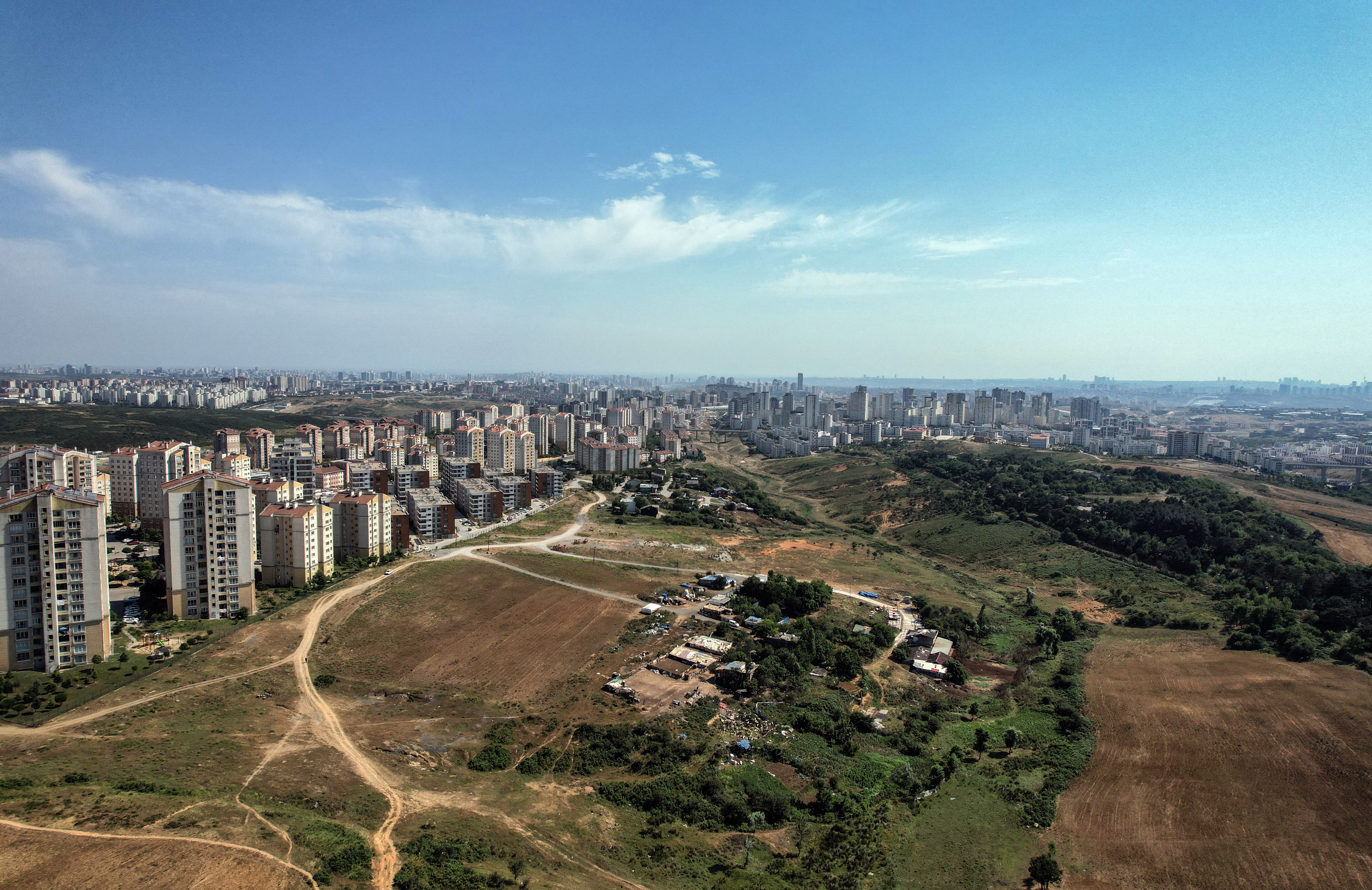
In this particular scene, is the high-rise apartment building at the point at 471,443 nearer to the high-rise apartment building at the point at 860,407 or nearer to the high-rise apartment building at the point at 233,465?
the high-rise apartment building at the point at 233,465

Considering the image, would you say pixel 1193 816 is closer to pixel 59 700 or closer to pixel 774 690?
pixel 774 690

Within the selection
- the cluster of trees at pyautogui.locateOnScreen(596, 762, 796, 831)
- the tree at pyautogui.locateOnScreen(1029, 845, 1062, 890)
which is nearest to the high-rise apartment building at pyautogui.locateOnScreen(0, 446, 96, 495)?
the cluster of trees at pyautogui.locateOnScreen(596, 762, 796, 831)

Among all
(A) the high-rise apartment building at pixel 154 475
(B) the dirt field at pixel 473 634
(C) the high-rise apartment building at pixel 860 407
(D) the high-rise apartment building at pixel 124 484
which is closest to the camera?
(B) the dirt field at pixel 473 634

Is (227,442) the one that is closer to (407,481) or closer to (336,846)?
(407,481)

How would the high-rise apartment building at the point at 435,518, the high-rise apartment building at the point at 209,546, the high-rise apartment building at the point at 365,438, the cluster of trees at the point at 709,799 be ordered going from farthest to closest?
the high-rise apartment building at the point at 365,438
the high-rise apartment building at the point at 435,518
the high-rise apartment building at the point at 209,546
the cluster of trees at the point at 709,799

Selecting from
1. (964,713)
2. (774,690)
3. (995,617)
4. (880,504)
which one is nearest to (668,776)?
(774,690)

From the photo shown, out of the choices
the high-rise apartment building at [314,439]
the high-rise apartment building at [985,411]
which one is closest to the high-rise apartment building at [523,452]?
the high-rise apartment building at [314,439]
